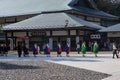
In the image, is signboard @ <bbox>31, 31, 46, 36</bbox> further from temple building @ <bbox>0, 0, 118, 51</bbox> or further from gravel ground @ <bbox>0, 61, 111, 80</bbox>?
gravel ground @ <bbox>0, 61, 111, 80</bbox>

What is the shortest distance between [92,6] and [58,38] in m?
14.7

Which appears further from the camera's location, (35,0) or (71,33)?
(35,0)

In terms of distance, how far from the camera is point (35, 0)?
176 ft

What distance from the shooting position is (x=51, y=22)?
140ft

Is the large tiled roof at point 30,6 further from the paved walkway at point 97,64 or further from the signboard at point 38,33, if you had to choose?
the paved walkway at point 97,64

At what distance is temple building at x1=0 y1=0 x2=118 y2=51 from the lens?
41250 mm

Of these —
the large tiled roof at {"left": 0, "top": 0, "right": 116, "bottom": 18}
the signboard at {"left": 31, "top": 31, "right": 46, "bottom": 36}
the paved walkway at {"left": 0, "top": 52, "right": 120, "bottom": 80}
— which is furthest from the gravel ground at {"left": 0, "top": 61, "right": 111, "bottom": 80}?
the large tiled roof at {"left": 0, "top": 0, "right": 116, "bottom": 18}

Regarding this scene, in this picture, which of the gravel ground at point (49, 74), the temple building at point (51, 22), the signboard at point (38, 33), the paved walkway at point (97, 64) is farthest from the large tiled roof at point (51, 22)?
the gravel ground at point (49, 74)

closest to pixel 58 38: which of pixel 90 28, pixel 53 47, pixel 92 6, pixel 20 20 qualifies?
pixel 53 47

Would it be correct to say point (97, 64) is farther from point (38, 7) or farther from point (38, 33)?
point (38, 7)

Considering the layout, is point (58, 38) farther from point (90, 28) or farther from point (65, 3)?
point (65, 3)

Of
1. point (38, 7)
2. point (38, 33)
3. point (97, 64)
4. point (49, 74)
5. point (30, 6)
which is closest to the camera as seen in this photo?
point (49, 74)

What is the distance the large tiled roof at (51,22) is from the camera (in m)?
40.6

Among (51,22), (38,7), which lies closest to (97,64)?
(51,22)
